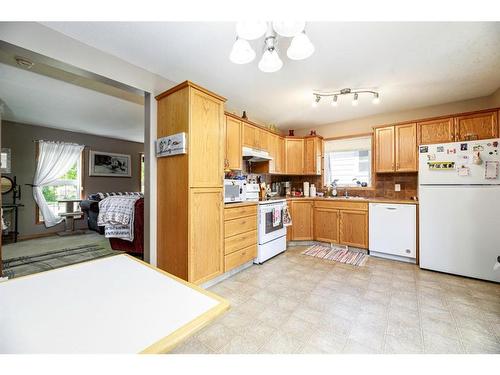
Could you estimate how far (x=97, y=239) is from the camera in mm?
4473

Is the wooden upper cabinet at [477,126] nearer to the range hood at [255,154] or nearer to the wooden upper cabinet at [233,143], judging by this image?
the range hood at [255,154]

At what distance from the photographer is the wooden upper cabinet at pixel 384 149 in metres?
3.50

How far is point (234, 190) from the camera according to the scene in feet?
9.22

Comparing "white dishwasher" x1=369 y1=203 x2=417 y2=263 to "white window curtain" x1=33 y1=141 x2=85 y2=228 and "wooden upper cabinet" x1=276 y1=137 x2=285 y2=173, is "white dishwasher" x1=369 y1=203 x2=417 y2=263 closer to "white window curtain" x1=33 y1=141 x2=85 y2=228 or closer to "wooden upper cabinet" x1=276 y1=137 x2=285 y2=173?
"wooden upper cabinet" x1=276 y1=137 x2=285 y2=173

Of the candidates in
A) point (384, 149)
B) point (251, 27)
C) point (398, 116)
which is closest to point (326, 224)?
point (384, 149)

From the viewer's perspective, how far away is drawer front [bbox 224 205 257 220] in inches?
102

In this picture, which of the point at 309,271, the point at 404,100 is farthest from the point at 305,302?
the point at 404,100

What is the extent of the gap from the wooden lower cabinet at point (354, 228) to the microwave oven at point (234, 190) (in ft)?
6.12

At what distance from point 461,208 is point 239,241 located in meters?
2.71

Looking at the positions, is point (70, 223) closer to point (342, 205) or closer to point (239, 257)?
point (239, 257)

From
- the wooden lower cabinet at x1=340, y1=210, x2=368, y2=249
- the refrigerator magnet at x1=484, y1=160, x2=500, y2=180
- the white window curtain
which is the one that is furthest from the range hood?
the white window curtain

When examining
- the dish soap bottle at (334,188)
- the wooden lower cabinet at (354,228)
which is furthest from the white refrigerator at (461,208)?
the dish soap bottle at (334,188)

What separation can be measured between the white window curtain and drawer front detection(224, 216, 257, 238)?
4772 millimetres
